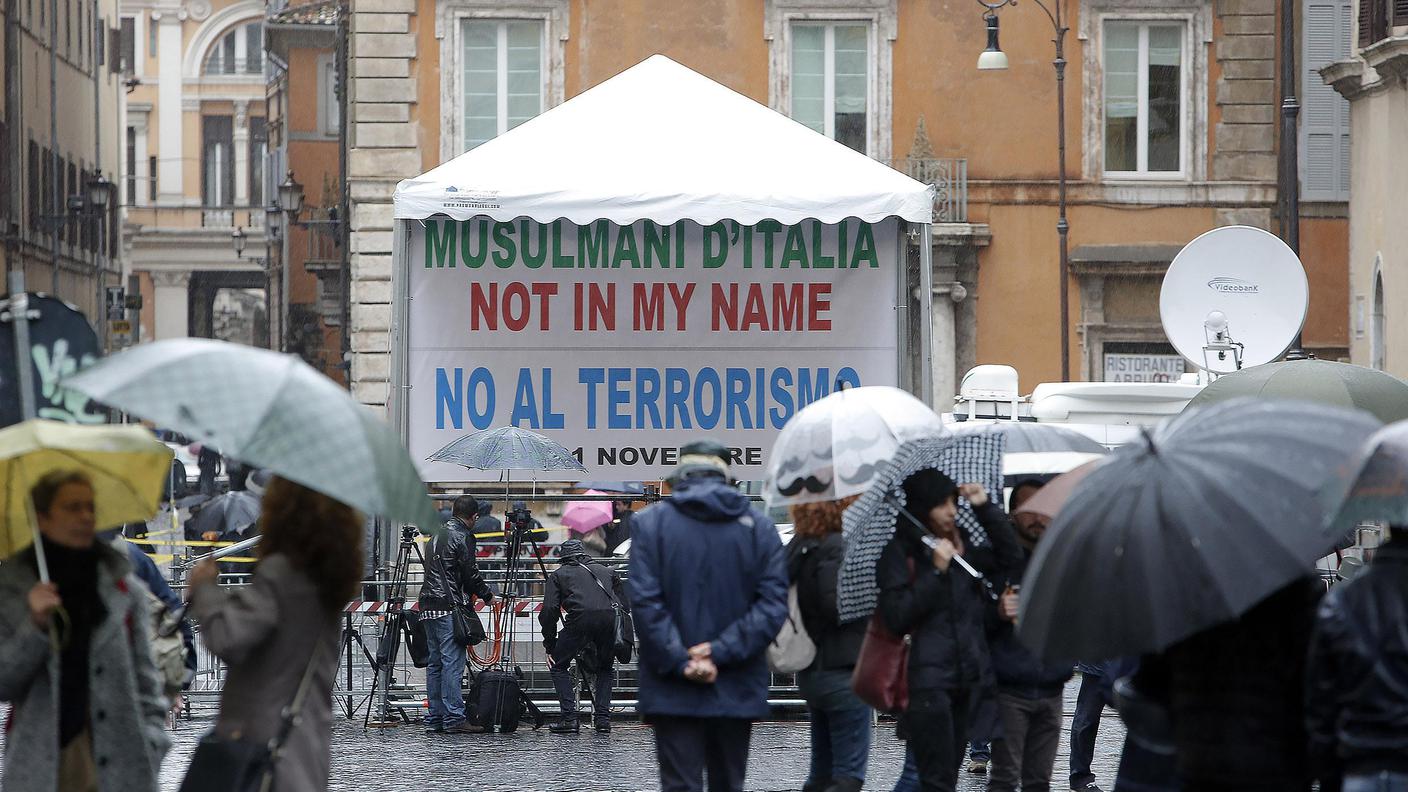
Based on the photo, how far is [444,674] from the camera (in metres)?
13.9

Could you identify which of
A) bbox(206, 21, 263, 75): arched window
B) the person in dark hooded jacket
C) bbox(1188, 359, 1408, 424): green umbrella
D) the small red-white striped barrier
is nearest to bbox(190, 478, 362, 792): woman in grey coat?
the person in dark hooded jacket

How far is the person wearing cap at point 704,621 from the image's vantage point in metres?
7.74

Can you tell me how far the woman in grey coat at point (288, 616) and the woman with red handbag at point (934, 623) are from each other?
2.51 metres

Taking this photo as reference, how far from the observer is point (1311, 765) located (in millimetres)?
5539

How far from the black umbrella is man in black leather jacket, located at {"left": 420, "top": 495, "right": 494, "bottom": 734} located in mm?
8016

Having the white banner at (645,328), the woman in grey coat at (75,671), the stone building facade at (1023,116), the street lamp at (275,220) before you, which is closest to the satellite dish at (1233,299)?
the white banner at (645,328)

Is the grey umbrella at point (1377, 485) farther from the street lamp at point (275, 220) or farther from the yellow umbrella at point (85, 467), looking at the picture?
the street lamp at point (275, 220)

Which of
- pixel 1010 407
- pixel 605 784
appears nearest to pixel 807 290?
pixel 605 784

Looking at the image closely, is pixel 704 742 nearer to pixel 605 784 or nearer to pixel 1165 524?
pixel 1165 524

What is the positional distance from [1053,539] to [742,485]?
849 cm

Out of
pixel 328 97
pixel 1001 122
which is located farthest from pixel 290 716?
pixel 328 97

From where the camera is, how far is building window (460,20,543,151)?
29.5 m

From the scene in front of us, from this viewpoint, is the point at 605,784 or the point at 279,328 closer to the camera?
the point at 605,784

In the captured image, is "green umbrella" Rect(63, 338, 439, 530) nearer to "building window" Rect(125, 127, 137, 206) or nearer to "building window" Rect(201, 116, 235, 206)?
"building window" Rect(125, 127, 137, 206)
